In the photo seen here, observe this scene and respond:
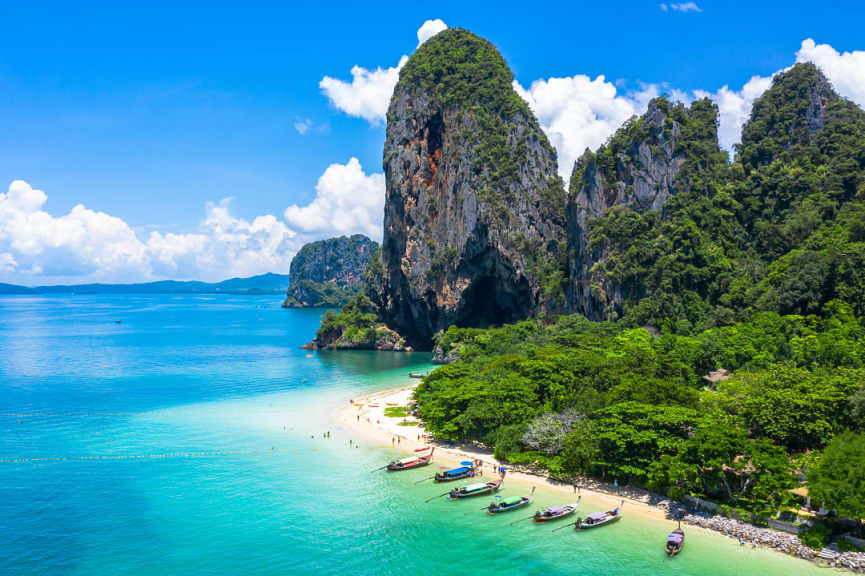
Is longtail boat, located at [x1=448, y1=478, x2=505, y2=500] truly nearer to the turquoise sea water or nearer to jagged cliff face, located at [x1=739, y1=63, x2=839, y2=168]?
the turquoise sea water

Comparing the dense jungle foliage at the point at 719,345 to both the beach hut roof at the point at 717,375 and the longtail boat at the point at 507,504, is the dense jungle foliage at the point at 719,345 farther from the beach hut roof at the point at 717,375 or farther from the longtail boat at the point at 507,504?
the longtail boat at the point at 507,504

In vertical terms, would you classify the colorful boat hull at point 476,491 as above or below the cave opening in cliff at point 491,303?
below

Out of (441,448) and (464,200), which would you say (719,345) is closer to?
(441,448)

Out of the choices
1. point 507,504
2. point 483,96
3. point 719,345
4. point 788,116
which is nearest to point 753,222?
point 788,116

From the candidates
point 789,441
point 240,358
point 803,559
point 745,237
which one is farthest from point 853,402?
point 240,358

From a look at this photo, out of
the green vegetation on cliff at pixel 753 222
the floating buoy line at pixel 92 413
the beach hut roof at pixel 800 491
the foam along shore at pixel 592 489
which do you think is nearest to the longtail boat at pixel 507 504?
the foam along shore at pixel 592 489

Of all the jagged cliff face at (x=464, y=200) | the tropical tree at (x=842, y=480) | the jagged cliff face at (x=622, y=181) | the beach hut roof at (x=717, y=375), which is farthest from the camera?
the jagged cliff face at (x=464, y=200)

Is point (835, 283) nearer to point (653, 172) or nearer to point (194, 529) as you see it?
point (653, 172)

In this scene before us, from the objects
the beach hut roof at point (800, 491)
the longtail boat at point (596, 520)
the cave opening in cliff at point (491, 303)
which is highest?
the cave opening in cliff at point (491, 303)
